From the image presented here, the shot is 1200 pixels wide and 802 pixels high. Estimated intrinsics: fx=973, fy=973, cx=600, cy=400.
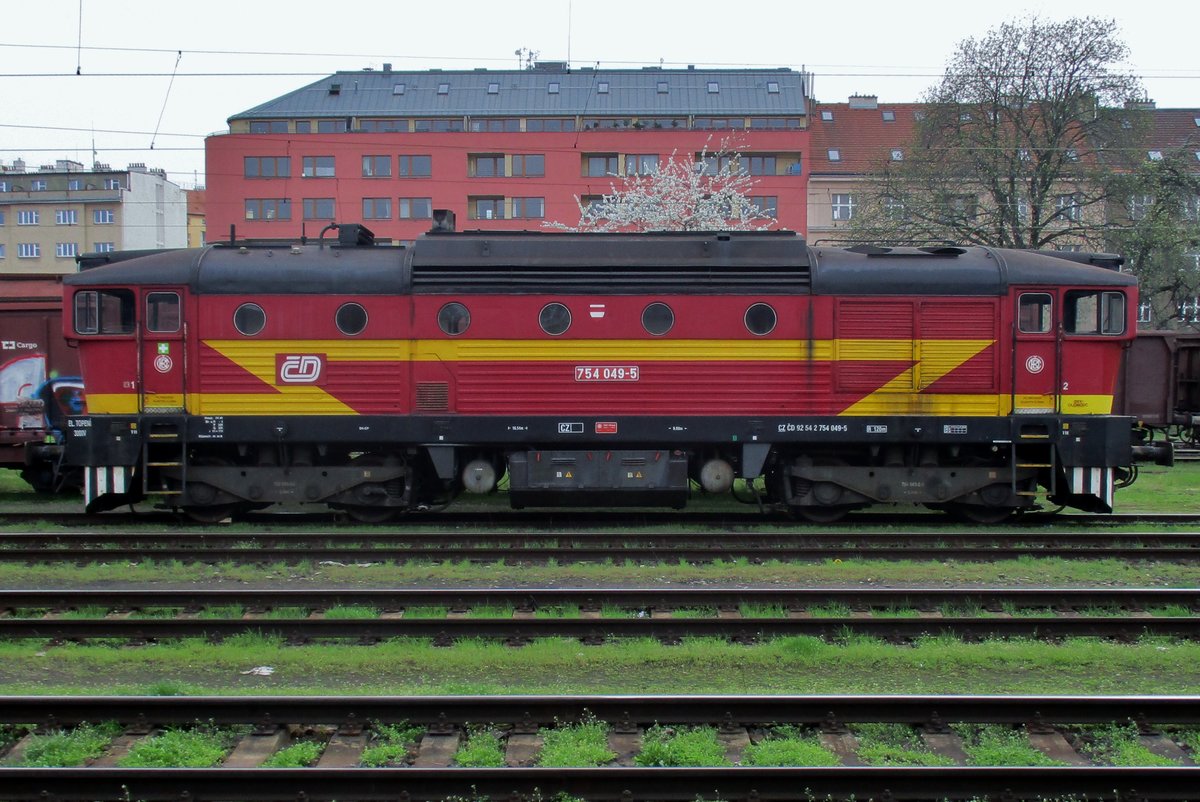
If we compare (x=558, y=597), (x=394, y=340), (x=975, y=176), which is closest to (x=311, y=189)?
(x=975, y=176)

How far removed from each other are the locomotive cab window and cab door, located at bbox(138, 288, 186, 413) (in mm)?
286

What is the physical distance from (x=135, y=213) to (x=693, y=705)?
80.4m

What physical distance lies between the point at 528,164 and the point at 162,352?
1879 inches

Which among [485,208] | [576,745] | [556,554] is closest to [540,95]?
[485,208]

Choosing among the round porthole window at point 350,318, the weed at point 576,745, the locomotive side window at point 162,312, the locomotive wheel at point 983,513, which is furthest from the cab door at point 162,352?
the locomotive wheel at point 983,513

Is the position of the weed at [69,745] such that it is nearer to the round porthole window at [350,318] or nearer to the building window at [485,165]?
the round porthole window at [350,318]

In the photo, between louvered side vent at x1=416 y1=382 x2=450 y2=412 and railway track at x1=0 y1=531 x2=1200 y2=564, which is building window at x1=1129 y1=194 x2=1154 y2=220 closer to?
railway track at x1=0 y1=531 x2=1200 y2=564

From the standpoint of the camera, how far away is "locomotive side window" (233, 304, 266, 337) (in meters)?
Result: 14.4

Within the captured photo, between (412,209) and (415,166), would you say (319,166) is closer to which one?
(415,166)

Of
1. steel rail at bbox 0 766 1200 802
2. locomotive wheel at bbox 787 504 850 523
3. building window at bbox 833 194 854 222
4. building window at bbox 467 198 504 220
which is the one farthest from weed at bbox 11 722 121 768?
building window at bbox 833 194 854 222

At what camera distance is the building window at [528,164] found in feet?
197

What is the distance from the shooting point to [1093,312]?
47.6ft

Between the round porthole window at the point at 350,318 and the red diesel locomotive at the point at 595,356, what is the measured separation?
0.11 feet

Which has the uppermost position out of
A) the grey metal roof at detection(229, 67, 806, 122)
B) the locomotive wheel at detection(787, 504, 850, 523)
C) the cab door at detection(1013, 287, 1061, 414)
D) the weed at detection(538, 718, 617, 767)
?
the grey metal roof at detection(229, 67, 806, 122)
